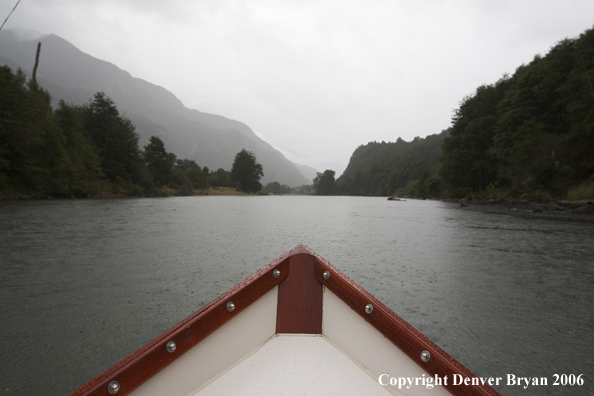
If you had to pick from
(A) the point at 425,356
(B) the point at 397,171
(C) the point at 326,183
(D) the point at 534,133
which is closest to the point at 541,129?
(D) the point at 534,133

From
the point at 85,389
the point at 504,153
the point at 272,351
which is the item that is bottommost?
the point at 272,351

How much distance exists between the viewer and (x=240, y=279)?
5.95 meters

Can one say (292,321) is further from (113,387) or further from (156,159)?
(156,159)

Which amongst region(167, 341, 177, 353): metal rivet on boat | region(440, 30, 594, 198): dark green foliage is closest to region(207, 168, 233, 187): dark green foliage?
region(440, 30, 594, 198): dark green foliage

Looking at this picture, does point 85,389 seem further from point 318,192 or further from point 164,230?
point 318,192

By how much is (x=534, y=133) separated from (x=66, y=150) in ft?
186

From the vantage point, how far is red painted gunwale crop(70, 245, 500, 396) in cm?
129

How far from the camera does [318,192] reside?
183 meters

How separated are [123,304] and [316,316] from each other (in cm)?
392

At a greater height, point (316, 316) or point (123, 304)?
point (316, 316)

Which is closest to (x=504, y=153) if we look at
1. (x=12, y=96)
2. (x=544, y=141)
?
(x=544, y=141)

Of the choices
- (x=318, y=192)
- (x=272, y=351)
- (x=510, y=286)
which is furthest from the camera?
(x=318, y=192)

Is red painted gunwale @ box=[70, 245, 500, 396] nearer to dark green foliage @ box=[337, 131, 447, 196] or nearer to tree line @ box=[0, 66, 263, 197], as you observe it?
tree line @ box=[0, 66, 263, 197]

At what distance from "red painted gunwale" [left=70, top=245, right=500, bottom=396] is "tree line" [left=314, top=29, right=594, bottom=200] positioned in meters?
31.4
